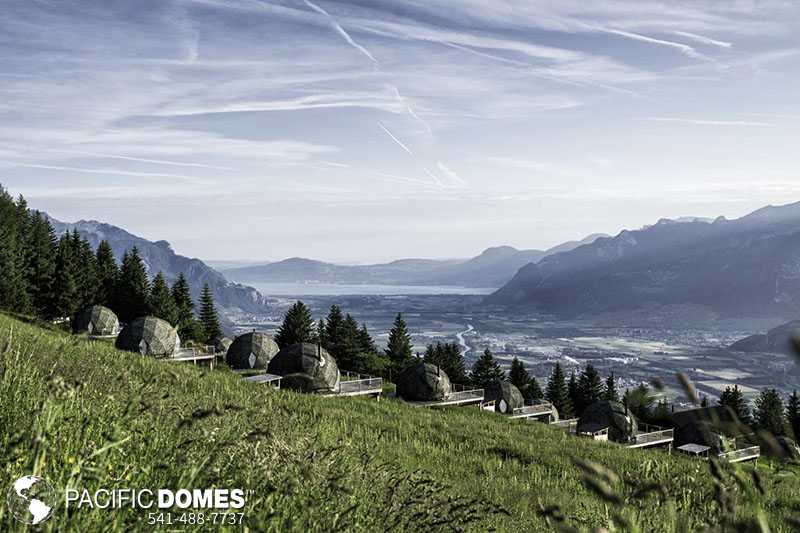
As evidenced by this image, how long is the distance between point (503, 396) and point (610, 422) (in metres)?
10.5

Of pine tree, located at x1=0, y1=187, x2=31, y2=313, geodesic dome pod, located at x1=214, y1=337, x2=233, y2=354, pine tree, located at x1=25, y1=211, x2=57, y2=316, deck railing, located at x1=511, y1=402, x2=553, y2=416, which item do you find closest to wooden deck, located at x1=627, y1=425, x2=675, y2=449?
deck railing, located at x1=511, y1=402, x2=553, y2=416

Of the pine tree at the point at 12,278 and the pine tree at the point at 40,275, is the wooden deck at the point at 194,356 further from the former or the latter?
the pine tree at the point at 40,275

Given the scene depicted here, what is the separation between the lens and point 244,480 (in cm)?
450

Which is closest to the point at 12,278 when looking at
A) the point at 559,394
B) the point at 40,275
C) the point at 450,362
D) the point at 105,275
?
the point at 40,275

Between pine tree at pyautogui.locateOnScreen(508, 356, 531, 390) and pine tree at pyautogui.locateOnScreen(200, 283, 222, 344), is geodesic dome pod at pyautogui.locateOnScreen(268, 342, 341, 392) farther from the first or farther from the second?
pine tree at pyautogui.locateOnScreen(508, 356, 531, 390)

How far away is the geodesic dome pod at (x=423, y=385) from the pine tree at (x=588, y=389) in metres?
37.2

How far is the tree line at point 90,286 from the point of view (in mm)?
65250

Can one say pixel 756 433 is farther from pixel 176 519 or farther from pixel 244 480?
pixel 244 480

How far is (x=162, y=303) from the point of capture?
Result: 221 feet

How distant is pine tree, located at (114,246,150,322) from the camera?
6944cm

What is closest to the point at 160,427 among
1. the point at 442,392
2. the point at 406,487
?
the point at 406,487

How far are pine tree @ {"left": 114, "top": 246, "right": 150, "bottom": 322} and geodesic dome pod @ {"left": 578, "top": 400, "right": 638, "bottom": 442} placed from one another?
4898cm

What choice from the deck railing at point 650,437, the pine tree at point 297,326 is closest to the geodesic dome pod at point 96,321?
the pine tree at point 297,326

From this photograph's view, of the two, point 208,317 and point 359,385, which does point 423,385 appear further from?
point 208,317
